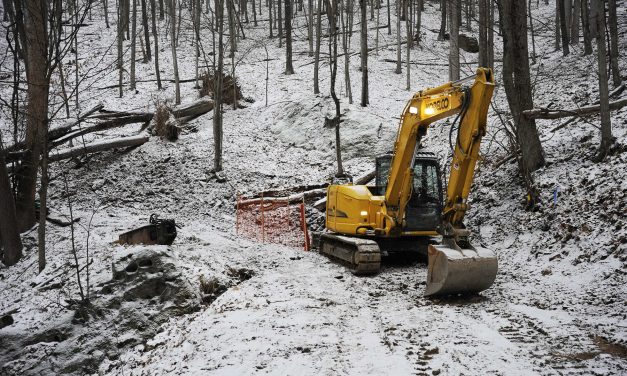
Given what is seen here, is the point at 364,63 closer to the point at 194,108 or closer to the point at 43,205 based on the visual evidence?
the point at 194,108

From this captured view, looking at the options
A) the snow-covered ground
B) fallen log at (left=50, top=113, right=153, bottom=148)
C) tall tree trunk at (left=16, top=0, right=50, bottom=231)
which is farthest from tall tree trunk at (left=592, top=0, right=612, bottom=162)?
fallen log at (left=50, top=113, right=153, bottom=148)

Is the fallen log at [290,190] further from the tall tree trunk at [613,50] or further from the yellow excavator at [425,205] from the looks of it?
the tall tree trunk at [613,50]

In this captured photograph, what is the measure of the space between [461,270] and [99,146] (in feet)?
54.3

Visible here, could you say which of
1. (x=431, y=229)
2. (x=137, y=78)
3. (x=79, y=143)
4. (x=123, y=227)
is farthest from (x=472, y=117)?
(x=137, y=78)

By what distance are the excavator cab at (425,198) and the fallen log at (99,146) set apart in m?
13.4

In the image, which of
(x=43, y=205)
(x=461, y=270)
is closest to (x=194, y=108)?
(x=43, y=205)

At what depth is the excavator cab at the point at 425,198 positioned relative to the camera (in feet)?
31.0

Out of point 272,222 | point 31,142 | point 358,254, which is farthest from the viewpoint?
point 272,222

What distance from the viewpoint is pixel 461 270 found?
6.58 meters

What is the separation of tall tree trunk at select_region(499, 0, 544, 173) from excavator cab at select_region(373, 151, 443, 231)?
2538 millimetres

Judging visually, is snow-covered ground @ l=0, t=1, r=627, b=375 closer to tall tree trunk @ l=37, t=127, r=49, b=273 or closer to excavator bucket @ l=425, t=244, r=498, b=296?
excavator bucket @ l=425, t=244, r=498, b=296

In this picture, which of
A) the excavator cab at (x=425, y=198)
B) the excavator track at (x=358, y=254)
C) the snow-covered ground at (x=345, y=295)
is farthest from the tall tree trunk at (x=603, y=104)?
the excavator track at (x=358, y=254)

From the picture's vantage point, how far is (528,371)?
4152mm

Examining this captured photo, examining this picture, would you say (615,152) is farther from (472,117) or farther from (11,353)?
(11,353)
